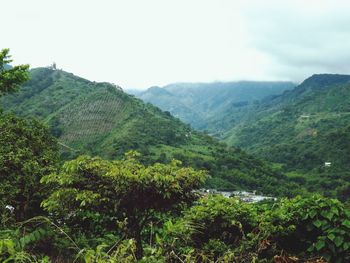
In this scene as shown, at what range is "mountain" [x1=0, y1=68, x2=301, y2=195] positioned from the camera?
11162 cm

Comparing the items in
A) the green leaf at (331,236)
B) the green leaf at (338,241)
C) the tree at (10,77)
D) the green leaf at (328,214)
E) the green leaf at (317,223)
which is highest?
the tree at (10,77)

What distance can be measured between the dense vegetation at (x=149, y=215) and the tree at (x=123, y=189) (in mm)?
19

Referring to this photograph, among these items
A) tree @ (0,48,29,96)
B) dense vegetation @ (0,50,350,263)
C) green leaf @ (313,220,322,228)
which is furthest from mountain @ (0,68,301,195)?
green leaf @ (313,220,322,228)

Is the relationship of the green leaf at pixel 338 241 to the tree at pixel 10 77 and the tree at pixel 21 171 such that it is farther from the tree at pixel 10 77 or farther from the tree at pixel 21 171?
the tree at pixel 10 77

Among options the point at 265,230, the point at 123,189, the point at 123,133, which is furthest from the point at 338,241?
the point at 123,133

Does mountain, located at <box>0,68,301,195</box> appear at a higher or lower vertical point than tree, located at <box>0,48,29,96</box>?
lower

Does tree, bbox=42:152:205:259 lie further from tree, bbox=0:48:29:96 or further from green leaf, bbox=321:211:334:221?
tree, bbox=0:48:29:96

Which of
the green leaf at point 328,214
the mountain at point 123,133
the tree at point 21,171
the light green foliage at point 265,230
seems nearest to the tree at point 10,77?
the tree at point 21,171

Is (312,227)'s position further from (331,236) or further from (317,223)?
(331,236)

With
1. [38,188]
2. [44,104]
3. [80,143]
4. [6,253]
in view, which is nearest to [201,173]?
[38,188]

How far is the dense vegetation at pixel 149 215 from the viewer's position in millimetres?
5898

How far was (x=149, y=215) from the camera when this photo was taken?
7.57m

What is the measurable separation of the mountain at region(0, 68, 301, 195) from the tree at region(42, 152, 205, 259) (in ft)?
297

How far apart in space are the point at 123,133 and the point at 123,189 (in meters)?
112
